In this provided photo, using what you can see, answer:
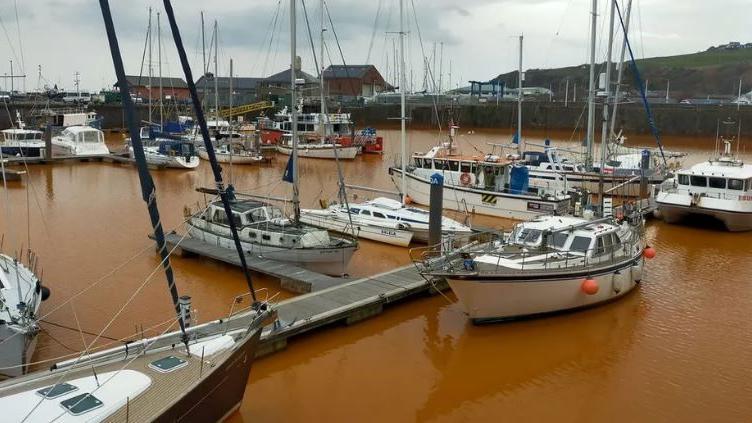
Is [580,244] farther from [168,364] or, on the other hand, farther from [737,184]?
[737,184]

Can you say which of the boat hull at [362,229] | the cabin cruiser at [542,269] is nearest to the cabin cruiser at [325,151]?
the boat hull at [362,229]

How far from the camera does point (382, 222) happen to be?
77.4ft

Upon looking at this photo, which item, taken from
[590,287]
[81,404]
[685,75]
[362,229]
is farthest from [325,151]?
[685,75]

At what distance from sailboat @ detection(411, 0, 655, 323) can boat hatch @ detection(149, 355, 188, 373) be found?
6755 millimetres

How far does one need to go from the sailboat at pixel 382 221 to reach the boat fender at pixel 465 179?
18.9 ft

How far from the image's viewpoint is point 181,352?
9.92 m

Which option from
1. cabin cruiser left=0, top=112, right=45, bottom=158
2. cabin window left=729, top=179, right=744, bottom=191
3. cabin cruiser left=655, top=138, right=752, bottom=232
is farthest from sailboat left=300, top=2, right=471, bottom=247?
cabin cruiser left=0, top=112, right=45, bottom=158

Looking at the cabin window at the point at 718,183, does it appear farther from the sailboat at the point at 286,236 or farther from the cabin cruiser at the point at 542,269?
the sailboat at the point at 286,236

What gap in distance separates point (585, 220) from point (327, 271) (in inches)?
303

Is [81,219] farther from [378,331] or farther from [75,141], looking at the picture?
[75,141]

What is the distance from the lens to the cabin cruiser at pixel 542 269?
14.9 metres

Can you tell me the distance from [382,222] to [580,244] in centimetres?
877

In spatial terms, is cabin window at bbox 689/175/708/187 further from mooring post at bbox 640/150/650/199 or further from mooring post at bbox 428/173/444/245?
mooring post at bbox 428/173/444/245

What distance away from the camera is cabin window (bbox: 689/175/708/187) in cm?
2685
